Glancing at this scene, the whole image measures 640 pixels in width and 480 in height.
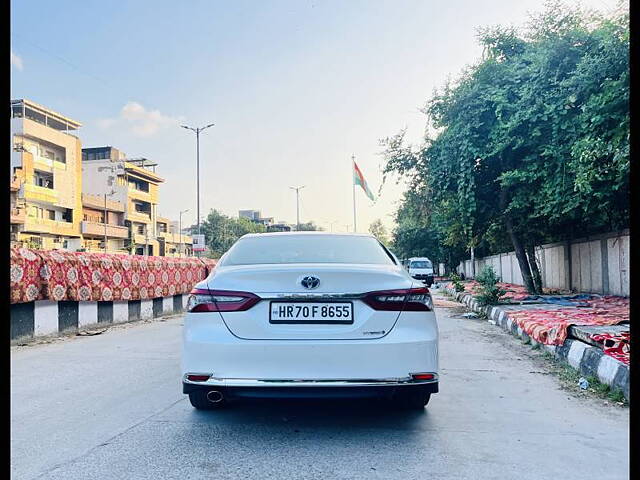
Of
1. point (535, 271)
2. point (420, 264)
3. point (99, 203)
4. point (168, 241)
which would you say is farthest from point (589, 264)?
point (168, 241)

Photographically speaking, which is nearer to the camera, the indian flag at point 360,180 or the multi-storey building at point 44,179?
the indian flag at point 360,180

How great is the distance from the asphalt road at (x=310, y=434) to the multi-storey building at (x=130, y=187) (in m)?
52.9

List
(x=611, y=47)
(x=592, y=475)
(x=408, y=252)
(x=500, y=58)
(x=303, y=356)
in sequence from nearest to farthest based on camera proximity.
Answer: (x=592, y=475) → (x=303, y=356) → (x=611, y=47) → (x=500, y=58) → (x=408, y=252)

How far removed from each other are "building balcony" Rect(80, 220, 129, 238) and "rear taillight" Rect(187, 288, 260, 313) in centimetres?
4758

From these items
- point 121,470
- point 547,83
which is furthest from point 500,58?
point 121,470

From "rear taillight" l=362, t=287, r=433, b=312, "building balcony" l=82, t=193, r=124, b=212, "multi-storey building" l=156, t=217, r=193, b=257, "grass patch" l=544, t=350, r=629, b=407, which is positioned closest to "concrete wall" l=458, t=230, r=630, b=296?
"grass patch" l=544, t=350, r=629, b=407

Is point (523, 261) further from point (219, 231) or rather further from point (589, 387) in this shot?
point (219, 231)

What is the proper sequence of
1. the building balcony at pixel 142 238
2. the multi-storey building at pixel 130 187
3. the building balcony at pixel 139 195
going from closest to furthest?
the multi-storey building at pixel 130 187 → the building balcony at pixel 139 195 → the building balcony at pixel 142 238

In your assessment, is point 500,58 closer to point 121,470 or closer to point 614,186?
point 614,186

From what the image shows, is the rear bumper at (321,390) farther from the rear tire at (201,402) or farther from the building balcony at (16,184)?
the building balcony at (16,184)

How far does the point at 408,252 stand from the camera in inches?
1845

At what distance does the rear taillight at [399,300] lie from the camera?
362 centimetres

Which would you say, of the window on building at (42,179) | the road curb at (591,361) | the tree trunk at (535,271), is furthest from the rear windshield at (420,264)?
the window on building at (42,179)

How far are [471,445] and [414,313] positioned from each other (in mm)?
895
